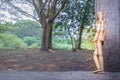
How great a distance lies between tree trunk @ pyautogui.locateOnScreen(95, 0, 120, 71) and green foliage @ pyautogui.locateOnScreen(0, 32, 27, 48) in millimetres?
13905

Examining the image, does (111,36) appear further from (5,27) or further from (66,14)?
(5,27)

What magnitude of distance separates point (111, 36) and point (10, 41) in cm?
1478

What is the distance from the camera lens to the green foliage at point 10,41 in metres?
21.5

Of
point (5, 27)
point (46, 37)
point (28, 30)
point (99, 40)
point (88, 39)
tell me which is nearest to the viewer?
point (99, 40)

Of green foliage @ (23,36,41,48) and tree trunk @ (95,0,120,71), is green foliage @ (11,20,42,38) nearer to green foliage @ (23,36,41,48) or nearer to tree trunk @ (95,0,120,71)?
green foliage @ (23,36,41,48)

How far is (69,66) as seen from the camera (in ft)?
35.4

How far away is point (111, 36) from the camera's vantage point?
8.43 metres

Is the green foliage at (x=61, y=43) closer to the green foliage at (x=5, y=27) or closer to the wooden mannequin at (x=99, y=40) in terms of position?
the green foliage at (x=5, y=27)

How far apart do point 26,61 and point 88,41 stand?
1140 cm

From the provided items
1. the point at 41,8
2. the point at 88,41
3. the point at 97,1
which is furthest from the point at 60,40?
the point at 97,1

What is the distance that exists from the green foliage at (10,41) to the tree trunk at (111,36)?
13905 millimetres

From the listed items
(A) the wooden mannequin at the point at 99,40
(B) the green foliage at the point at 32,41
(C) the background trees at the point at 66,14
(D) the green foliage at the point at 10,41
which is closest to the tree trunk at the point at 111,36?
(A) the wooden mannequin at the point at 99,40

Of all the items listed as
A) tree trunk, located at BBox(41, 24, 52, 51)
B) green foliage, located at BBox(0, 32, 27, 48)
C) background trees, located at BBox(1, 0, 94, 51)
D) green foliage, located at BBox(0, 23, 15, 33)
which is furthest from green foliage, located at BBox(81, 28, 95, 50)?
green foliage, located at BBox(0, 23, 15, 33)

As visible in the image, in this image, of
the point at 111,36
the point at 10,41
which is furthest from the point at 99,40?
the point at 10,41
